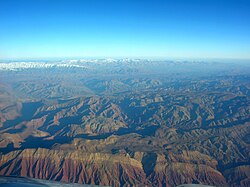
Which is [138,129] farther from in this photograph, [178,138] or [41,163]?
[41,163]

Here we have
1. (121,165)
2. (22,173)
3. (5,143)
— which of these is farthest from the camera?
(5,143)

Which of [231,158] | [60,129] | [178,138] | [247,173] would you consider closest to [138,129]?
[178,138]

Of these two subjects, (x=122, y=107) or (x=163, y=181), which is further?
(x=122, y=107)

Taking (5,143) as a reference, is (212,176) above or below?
below

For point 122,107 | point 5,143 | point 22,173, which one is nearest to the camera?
point 22,173

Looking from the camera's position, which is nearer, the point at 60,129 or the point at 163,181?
the point at 163,181

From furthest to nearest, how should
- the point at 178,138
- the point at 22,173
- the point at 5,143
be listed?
the point at 178,138, the point at 5,143, the point at 22,173

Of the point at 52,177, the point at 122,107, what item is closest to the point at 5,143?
the point at 52,177

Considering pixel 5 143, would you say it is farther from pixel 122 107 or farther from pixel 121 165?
pixel 122 107

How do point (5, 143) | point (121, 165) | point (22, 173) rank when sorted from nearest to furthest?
point (22, 173) < point (121, 165) < point (5, 143)
